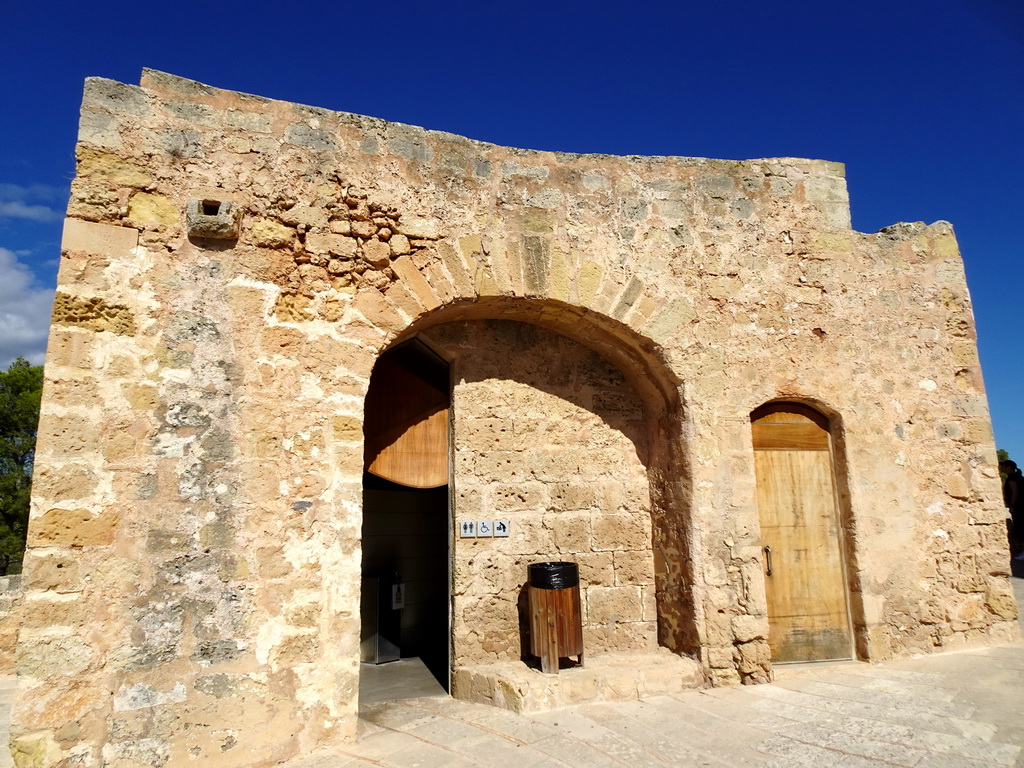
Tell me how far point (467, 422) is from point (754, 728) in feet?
8.24

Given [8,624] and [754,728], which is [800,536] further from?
[8,624]

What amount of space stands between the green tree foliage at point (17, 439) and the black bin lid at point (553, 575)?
18794 mm

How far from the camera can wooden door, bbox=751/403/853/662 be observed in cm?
467

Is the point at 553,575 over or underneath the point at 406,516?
underneath

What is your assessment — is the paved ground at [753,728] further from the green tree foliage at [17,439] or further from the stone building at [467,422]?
the green tree foliage at [17,439]

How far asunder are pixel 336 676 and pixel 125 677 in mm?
963

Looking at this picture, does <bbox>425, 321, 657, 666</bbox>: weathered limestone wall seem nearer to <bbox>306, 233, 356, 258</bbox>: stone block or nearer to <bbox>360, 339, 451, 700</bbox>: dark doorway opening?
<bbox>360, 339, 451, 700</bbox>: dark doorway opening

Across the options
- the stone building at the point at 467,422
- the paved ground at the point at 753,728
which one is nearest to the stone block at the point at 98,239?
the stone building at the point at 467,422

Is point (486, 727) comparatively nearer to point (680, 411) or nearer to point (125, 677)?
point (125, 677)

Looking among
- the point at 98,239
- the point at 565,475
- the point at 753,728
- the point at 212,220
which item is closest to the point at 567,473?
the point at 565,475

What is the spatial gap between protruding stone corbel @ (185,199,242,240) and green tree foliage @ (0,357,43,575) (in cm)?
1837

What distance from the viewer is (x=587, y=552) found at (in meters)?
4.78

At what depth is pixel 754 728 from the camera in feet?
11.7

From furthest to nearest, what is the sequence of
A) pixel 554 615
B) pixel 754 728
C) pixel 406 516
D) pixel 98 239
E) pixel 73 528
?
pixel 406 516, pixel 554 615, pixel 754 728, pixel 98 239, pixel 73 528
